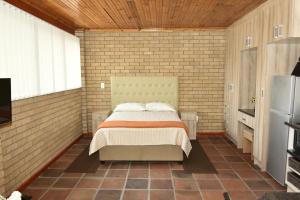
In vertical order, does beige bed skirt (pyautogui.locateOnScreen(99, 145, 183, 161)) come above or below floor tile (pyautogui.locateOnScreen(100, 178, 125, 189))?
above

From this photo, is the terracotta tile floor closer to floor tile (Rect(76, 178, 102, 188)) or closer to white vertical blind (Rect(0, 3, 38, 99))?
floor tile (Rect(76, 178, 102, 188))

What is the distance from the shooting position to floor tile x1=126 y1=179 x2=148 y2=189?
347 centimetres

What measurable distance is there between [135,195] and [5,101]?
1957mm

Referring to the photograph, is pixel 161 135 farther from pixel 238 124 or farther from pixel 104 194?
pixel 238 124

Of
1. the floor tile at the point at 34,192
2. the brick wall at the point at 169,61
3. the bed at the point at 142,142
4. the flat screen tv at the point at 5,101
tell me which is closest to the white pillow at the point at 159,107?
the brick wall at the point at 169,61

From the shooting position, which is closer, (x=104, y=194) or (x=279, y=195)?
(x=279, y=195)

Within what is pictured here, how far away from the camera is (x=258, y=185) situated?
350 centimetres

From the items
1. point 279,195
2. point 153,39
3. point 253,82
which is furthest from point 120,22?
point 279,195

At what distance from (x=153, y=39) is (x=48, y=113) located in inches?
122

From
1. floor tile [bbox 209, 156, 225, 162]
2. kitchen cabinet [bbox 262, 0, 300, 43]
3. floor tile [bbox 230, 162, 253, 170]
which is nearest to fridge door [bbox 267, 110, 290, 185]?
floor tile [bbox 230, 162, 253, 170]

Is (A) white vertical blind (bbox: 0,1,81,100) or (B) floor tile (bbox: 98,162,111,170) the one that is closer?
(A) white vertical blind (bbox: 0,1,81,100)

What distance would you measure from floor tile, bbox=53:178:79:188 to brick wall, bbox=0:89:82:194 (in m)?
0.43

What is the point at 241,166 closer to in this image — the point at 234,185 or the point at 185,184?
the point at 234,185

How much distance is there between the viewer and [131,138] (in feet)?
13.7
